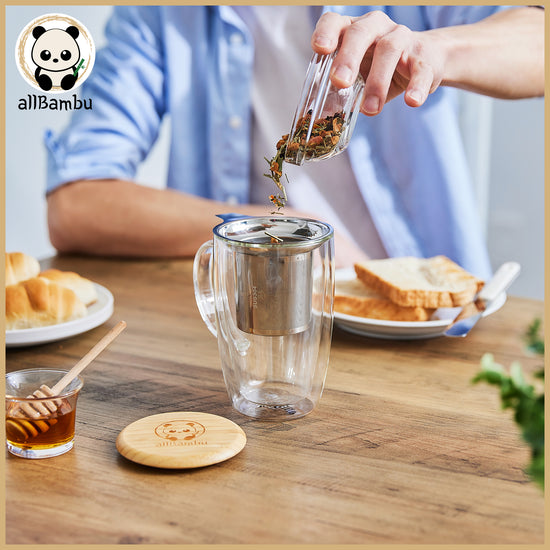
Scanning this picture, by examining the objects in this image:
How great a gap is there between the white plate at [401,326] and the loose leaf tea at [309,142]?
35 cm

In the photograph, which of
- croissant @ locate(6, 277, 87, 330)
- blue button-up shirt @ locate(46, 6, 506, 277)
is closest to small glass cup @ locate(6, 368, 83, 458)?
croissant @ locate(6, 277, 87, 330)

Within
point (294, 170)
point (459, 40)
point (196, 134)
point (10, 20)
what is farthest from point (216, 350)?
point (10, 20)

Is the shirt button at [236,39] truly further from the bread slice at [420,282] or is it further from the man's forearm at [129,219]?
the bread slice at [420,282]

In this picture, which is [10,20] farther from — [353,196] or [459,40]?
[459,40]

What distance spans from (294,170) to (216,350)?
120 cm

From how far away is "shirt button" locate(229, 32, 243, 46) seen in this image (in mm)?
2280

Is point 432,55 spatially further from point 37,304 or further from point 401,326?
point 37,304

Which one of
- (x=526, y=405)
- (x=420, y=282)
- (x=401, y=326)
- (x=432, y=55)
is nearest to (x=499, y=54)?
(x=432, y=55)

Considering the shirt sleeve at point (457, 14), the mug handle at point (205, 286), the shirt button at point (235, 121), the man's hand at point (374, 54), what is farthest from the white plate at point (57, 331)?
the shirt sleeve at point (457, 14)

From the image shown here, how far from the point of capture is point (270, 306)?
986 mm

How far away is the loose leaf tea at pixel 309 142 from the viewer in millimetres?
1028

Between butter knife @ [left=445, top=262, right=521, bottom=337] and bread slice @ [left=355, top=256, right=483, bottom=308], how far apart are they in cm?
2

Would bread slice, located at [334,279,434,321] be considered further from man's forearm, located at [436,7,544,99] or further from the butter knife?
man's forearm, located at [436,7,544,99]

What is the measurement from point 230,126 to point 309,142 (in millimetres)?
1370
